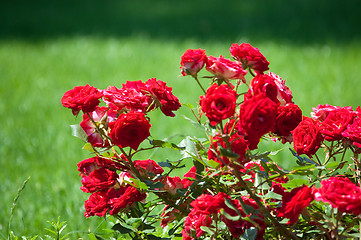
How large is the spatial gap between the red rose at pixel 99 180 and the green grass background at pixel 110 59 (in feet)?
2.82

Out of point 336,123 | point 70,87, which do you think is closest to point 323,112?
point 336,123

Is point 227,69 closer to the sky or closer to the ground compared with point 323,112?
closer to the sky

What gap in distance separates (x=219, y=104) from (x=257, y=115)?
0.09 metres

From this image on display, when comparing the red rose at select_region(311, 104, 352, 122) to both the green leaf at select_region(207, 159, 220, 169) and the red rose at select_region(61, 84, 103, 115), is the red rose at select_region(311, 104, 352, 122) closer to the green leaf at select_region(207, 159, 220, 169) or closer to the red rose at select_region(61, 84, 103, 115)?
the green leaf at select_region(207, 159, 220, 169)

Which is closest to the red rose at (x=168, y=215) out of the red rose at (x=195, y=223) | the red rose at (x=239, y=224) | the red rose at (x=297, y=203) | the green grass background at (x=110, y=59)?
the red rose at (x=195, y=223)

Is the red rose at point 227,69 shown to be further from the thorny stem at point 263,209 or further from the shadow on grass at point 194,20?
the shadow on grass at point 194,20

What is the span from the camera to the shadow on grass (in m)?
5.73

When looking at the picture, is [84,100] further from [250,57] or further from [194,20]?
[194,20]

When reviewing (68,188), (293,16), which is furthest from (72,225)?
(293,16)

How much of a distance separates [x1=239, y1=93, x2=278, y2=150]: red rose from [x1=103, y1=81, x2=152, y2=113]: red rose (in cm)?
28

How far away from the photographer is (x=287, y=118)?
45.3 inches

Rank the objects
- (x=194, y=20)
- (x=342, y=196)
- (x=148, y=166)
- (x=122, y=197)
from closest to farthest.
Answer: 1. (x=342, y=196)
2. (x=122, y=197)
3. (x=148, y=166)
4. (x=194, y=20)

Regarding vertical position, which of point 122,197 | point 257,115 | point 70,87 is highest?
point 257,115

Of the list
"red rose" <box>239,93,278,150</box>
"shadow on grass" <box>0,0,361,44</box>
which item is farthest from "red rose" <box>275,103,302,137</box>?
"shadow on grass" <box>0,0,361,44</box>
